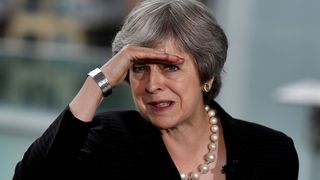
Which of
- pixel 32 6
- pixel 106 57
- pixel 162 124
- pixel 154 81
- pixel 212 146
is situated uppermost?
pixel 154 81

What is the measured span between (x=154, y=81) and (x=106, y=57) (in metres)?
4.76

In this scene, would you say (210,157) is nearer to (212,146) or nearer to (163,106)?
(212,146)

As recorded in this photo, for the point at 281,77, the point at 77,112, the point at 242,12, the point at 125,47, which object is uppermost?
the point at 125,47

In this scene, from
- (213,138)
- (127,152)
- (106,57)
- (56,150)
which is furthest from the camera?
(106,57)

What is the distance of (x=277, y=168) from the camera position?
242 cm

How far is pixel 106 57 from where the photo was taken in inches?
275

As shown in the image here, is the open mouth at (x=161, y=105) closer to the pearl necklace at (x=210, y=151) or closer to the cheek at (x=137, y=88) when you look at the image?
the cheek at (x=137, y=88)

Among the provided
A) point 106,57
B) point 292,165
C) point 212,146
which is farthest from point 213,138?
point 106,57

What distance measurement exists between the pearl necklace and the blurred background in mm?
3377

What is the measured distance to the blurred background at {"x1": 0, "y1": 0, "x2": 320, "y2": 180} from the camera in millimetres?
6480

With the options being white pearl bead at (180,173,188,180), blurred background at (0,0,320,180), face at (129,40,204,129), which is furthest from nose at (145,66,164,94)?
blurred background at (0,0,320,180)

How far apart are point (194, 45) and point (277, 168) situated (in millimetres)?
434

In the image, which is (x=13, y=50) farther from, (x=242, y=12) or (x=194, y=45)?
(x=194, y=45)

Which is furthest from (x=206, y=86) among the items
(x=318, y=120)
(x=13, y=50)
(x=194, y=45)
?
(x=13, y=50)
